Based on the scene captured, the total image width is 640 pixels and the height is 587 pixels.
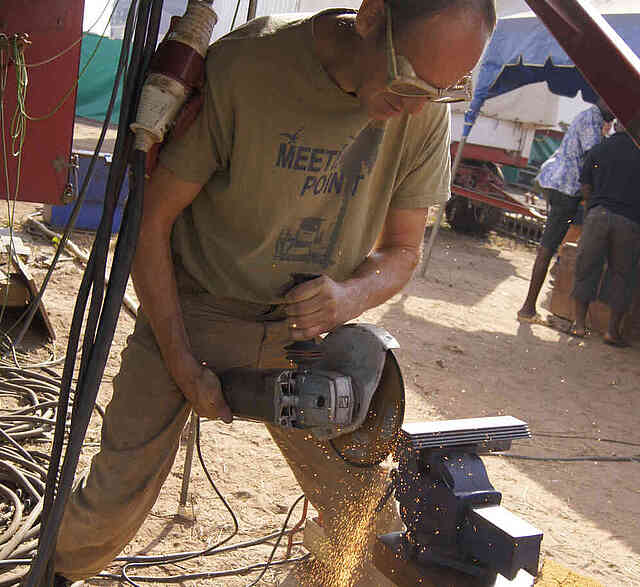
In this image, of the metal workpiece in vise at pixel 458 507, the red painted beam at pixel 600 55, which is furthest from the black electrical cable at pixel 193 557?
the red painted beam at pixel 600 55

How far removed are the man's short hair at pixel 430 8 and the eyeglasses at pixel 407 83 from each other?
0.07ft

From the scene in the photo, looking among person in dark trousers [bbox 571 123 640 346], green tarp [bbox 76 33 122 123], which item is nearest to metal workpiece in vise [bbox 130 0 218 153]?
person in dark trousers [bbox 571 123 640 346]

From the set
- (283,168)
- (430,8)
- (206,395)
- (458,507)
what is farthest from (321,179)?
(458,507)

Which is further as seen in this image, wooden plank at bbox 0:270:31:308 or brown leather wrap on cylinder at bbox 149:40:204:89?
wooden plank at bbox 0:270:31:308

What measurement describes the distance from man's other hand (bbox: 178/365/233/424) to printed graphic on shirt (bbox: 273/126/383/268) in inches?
15.1

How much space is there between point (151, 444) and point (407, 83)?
3.79 feet

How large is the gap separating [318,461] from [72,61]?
185 cm

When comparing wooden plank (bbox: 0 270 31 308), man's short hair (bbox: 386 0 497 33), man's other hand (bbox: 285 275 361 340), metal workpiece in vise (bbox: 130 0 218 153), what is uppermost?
man's short hair (bbox: 386 0 497 33)

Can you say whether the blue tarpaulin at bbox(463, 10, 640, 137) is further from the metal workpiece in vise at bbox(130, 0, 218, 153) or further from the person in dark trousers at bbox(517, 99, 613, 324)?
the metal workpiece in vise at bbox(130, 0, 218, 153)

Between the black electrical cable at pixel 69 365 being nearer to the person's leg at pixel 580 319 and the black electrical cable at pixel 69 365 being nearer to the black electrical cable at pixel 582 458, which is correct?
the black electrical cable at pixel 582 458

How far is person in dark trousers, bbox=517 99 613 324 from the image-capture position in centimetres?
682

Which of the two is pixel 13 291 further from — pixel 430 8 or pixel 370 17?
pixel 430 8

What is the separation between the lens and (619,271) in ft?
22.0

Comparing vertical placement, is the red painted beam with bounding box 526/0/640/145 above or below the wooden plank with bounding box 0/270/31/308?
above
